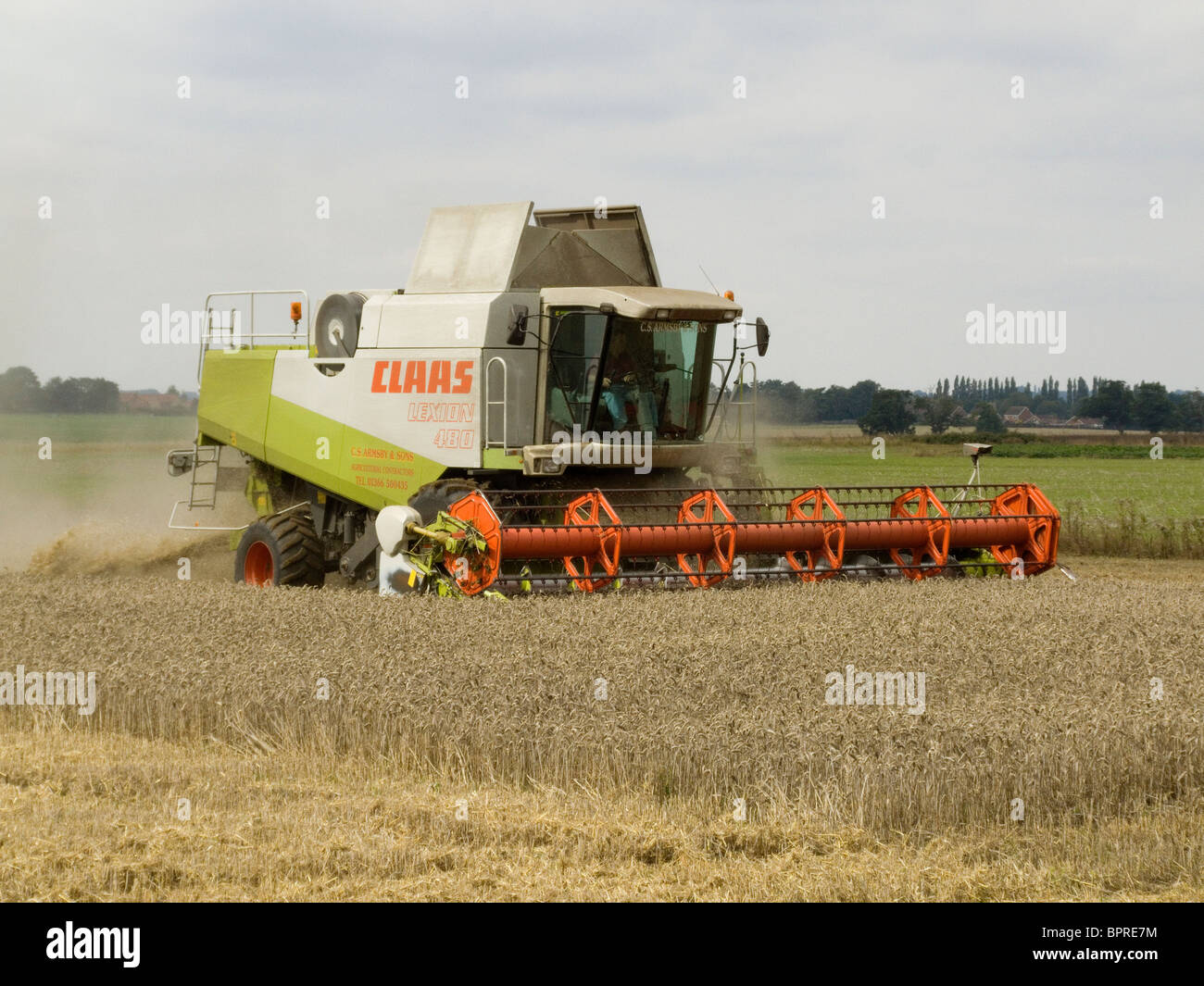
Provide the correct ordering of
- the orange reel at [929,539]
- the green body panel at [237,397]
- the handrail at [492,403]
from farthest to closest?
1. the green body panel at [237,397]
2. the orange reel at [929,539]
3. the handrail at [492,403]

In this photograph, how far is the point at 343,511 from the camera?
1150cm

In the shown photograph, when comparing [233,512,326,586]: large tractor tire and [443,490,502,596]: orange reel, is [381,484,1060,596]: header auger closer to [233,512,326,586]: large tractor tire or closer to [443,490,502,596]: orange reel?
[443,490,502,596]: orange reel

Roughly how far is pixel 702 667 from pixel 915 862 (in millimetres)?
2225

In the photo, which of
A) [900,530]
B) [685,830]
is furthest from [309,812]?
[900,530]

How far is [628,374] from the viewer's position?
10320mm

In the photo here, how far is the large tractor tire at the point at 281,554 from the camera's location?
10.7 metres

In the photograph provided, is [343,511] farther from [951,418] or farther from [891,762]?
[951,418]

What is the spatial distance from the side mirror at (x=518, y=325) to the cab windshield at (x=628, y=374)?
26 cm

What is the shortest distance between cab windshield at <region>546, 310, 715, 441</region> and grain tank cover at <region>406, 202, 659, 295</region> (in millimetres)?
679

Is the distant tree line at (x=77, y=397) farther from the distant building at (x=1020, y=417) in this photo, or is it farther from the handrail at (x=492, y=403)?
the distant building at (x=1020, y=417)

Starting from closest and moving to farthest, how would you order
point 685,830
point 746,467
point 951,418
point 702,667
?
point 685,830 < point 702,667 < point 746,467 < point 951,418

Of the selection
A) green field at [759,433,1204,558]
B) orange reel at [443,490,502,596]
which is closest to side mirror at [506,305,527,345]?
orange reel at [443,490,502,596]

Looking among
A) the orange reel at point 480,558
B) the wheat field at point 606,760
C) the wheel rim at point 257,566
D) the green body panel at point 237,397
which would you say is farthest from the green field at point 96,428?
the wheat field at point 606,760

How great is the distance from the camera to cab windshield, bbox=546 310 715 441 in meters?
10.0
